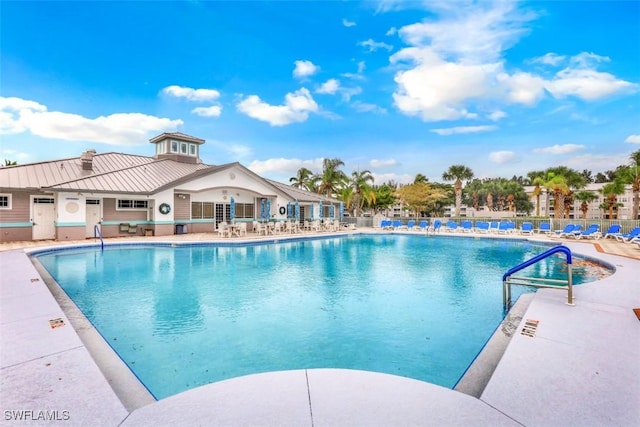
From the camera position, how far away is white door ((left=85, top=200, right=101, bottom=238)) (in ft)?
57.0

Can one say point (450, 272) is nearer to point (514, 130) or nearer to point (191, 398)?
point (191, 398)

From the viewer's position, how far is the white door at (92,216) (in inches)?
684

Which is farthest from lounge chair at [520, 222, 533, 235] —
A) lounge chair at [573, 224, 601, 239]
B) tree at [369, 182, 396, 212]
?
tree at [369, 182, 396, 212]

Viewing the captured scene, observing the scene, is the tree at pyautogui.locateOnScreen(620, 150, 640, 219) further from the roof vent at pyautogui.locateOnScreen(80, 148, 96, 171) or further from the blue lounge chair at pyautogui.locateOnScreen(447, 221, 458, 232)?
the roof vent at pyautogui.locateOnScreen(80, 148, 96, 171)

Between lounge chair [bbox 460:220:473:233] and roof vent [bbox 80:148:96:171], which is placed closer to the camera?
roof vent [bbox 80:148:96:171]

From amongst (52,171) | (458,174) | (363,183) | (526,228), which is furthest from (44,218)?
(458,174)

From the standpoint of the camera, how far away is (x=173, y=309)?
6.38 metres

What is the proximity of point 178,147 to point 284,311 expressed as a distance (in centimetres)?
2290

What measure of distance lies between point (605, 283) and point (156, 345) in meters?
9.23

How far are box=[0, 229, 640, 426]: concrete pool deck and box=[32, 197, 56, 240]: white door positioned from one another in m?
16.2

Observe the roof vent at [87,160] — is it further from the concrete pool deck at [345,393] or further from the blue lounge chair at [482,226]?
the blue lounge chair at [482,226]

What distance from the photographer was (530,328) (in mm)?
4383

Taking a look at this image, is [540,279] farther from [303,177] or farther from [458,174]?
[458,174]

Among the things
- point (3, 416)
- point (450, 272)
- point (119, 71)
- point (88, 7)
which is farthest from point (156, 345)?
point (119, 71)
